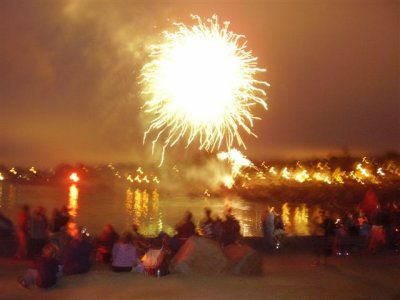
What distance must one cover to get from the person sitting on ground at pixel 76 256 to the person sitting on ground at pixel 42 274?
1.09 metres

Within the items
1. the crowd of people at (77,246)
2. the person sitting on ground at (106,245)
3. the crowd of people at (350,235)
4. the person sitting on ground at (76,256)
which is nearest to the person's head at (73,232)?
the crowd of people at (77,246)

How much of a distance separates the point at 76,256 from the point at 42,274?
153 centimetres

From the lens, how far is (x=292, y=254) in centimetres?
1605

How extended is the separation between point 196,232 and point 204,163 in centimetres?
12354

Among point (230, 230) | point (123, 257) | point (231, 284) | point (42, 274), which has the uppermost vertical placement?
point (230, 230)

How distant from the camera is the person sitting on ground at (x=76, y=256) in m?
12.3

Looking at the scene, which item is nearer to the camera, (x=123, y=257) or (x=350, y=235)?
(x=123, y=257)

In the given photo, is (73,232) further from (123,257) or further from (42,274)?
(42,274)

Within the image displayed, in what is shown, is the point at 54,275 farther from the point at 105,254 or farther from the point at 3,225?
the point at 3,225

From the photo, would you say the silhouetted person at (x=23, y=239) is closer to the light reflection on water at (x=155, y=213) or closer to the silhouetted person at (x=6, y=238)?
the silhouetted person at (x=6, y=238)

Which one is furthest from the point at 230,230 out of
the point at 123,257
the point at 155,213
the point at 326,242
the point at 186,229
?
the point at 155,213

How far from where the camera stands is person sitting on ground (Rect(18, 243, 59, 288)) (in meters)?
10.8

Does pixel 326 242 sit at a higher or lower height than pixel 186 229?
lower

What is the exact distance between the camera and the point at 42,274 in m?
10.8
